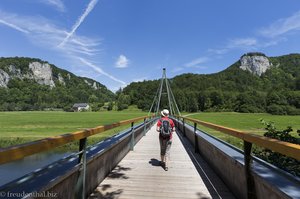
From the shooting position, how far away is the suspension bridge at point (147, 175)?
230 cm

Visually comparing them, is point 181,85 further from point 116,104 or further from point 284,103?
point 284,103

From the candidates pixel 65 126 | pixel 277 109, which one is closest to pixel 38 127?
pixel 65 126

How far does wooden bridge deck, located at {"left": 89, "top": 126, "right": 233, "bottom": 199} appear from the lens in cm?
411

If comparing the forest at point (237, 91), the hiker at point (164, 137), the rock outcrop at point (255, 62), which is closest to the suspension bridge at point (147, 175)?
the hiker at point (164, 137)

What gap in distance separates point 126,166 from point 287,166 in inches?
124

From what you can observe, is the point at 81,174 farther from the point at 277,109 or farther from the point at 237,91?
the point at 237,91

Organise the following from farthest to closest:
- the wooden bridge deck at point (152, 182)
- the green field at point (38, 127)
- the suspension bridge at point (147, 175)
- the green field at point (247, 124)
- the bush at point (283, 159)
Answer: the green field at point (38, 127) < the green field at point (247, 124) < the bush at point (283, 159) < the wooden bridge deck at point (152, 182) < the suspension bridge at point (147, 175)

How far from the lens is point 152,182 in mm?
4840

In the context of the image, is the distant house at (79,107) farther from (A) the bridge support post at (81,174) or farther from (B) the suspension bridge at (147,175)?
(A) the bridge support post at (81,174)

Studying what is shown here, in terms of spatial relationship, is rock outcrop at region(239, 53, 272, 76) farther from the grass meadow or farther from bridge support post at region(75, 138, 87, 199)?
bridge support post at region(75, 138, 87, 199)

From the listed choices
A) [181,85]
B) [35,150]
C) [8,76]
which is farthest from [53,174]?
[8,76]

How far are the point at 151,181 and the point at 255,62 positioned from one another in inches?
7139

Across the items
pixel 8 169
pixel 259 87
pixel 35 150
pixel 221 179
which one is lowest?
pixel 8 169

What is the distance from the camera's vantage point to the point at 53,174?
2.76 metres
